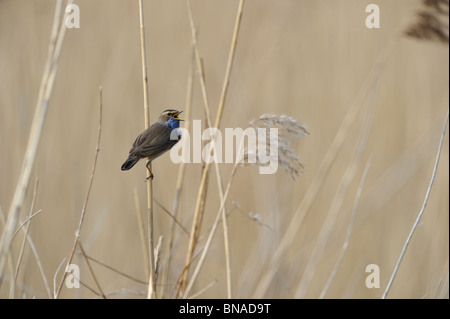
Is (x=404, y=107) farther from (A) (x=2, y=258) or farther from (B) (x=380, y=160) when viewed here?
(A) (x=2, y=258)

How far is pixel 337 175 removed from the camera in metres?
2.72

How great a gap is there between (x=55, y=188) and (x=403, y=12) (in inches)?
76.7

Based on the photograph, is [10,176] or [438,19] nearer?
[438,19]

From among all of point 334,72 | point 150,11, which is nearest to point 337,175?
point 334,72

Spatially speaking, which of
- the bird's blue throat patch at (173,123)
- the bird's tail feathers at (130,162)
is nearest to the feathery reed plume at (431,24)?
the bird's blue throat patch at (173,123)

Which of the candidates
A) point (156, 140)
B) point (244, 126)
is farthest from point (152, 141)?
point (244, 126)

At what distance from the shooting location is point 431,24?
60.1 inches

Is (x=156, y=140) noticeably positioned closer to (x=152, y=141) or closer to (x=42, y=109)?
(x=152, y=141)

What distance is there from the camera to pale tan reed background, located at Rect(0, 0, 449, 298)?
1.99m

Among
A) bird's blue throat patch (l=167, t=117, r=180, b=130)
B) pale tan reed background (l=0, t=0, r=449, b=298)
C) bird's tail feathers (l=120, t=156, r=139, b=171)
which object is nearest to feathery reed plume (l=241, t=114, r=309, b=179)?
bird's blue throat patch (l=167, t=117, r=180, b=130)

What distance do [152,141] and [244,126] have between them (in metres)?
1.19

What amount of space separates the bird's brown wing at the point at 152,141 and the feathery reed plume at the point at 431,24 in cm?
87

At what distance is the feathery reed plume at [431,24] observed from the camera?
4.85 ft
